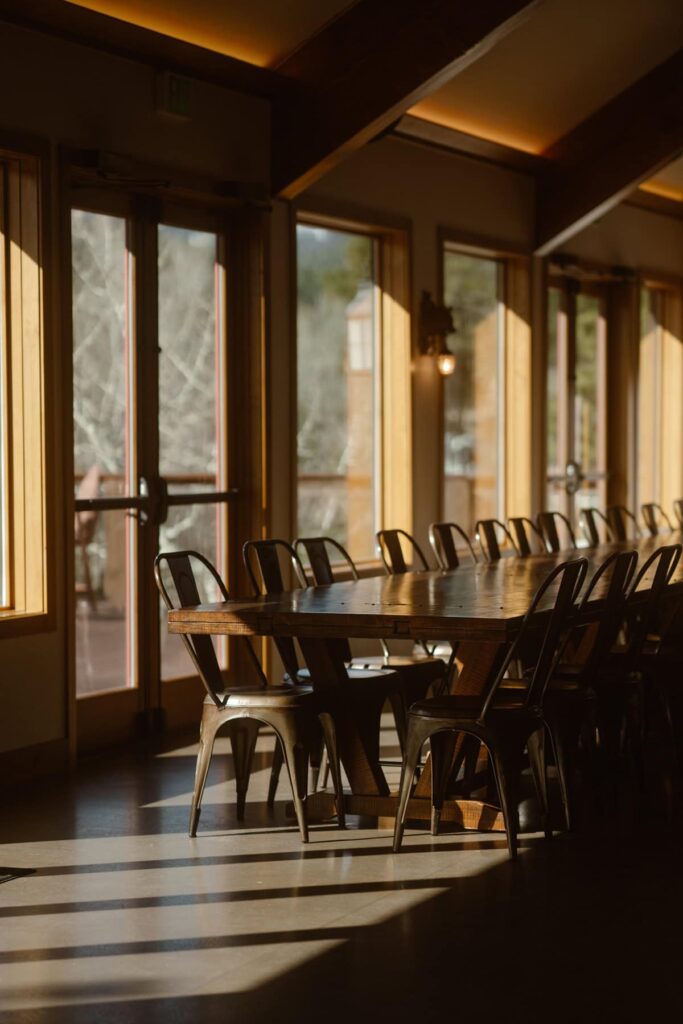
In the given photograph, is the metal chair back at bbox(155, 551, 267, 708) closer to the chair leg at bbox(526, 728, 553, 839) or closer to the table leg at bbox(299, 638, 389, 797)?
the table leg at bbox(299, 638, 389, 797)

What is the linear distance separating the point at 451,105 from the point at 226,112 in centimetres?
197

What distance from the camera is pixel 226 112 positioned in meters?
6.82

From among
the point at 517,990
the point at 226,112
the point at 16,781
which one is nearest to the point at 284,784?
the point at 16,781

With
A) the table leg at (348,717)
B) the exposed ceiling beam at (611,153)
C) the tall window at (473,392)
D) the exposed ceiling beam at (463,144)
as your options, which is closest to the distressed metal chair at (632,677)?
the table leg at (348,717)

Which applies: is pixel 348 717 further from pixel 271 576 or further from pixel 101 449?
pixel 101 449

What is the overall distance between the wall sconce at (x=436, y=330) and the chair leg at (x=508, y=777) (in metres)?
4.26

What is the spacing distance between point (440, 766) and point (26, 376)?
232 centimetres

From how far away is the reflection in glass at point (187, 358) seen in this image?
6730 mm

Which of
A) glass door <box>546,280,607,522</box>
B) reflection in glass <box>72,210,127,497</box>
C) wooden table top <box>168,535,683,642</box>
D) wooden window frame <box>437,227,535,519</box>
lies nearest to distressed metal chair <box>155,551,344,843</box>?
wooden table top <box>168,535,683,642</box>

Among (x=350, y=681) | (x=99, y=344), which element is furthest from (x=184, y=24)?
(x=350, y=681)

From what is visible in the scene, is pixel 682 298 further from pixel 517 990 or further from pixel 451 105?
pixel 517 990

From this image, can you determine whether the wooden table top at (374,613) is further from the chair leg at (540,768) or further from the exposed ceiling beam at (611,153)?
the exposed ceiling beam at (611,153)

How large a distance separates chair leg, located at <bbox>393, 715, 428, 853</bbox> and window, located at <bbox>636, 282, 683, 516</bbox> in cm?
754

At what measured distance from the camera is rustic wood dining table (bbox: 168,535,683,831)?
172 inches
